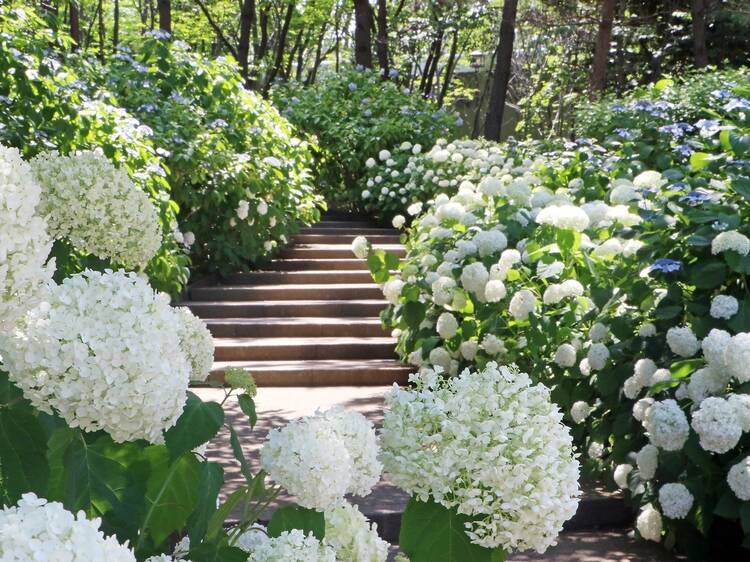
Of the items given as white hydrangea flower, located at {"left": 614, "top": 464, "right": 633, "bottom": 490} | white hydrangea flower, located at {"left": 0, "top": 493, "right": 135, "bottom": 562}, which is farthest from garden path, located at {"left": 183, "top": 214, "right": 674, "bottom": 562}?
white hydrangea flower, located at {"left": 0, "top": 493, "right": 135, "bottom": 562}

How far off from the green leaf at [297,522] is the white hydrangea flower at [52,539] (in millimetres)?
669

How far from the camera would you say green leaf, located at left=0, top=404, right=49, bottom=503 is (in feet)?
4.04

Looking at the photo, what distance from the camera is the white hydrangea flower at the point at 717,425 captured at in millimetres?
3979

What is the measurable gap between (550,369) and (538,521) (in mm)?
4188

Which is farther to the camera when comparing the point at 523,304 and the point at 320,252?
the point at 320,252

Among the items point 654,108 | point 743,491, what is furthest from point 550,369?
point 654,108

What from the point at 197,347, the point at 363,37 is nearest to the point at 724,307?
the point at 197,347

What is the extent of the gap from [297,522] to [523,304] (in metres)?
4.18

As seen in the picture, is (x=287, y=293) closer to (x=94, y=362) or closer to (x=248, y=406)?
(x=248, y=406)

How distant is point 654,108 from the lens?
11195mm

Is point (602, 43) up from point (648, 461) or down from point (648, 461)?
up

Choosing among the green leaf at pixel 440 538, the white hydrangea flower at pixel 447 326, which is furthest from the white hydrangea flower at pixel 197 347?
the white hydrangea flower at pixel 447 326

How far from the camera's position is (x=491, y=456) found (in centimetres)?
149

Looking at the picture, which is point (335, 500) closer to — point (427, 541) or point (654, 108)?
point (427, 541)
